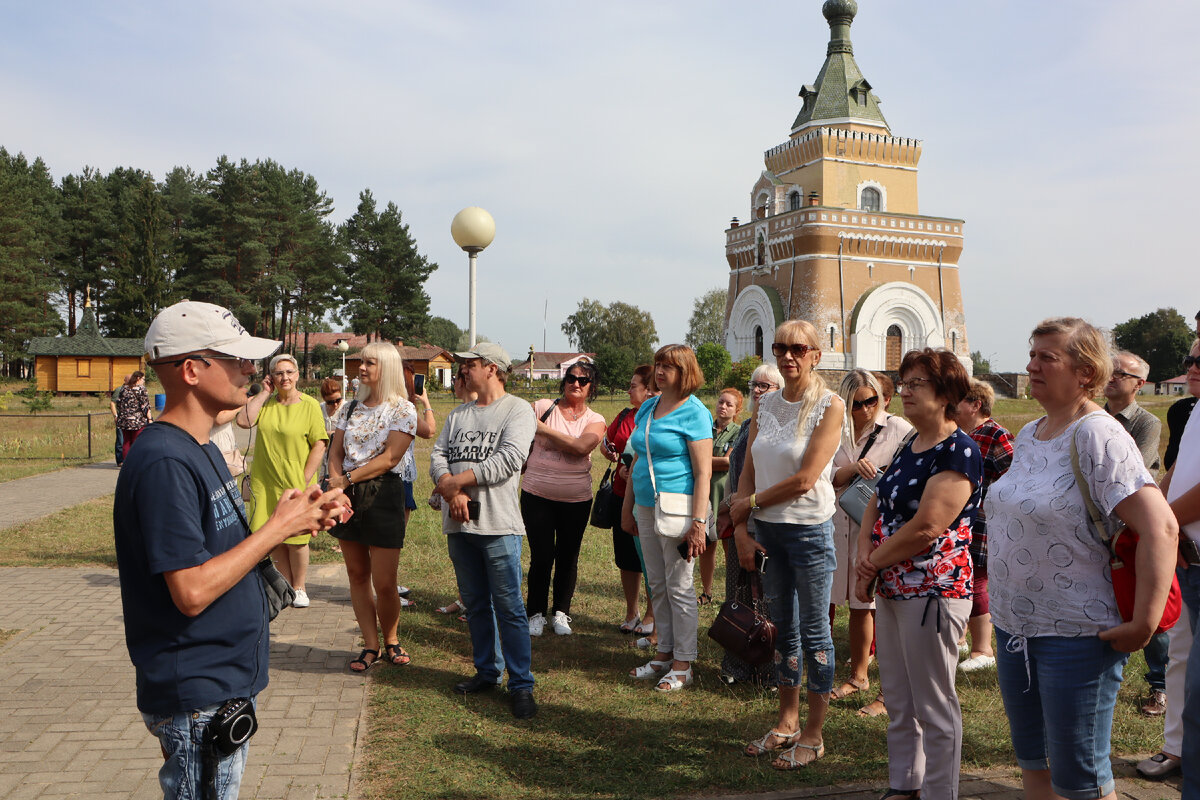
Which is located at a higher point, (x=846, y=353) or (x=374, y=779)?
(x=846, y=353)

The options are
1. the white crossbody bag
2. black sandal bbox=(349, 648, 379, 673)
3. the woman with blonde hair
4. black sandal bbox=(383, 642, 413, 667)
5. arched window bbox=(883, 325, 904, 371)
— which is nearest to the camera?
the white crossbody bag

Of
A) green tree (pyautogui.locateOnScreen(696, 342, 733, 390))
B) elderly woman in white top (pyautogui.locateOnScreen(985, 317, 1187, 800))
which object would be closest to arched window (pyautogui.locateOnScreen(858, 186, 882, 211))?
green tree (pyautogui.locateOnScreen(696, 342, 733, 390))

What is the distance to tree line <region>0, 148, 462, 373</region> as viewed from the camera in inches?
1949

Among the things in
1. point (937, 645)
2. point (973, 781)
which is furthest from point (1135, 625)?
point (973, 781)

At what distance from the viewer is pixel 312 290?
56281 millimetres

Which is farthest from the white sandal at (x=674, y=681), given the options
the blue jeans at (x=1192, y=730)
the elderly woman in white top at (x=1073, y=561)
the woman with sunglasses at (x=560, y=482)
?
the blue jeans at (x=1192, y=730)

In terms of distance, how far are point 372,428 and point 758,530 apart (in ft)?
8.40

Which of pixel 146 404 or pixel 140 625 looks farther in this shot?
pixel 146 404

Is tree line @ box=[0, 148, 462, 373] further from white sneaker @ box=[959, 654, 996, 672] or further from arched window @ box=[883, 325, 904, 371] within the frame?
white sneaker @ box=[959, 654, 996, 672]

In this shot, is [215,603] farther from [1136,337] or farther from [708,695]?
[1136,337]

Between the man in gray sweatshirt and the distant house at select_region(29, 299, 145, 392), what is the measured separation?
44.8 meters

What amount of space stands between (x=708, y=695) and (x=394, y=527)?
2247 millimetres

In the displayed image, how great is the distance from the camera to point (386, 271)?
59.4 metres

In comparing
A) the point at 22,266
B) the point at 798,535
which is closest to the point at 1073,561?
the point at 798,535
